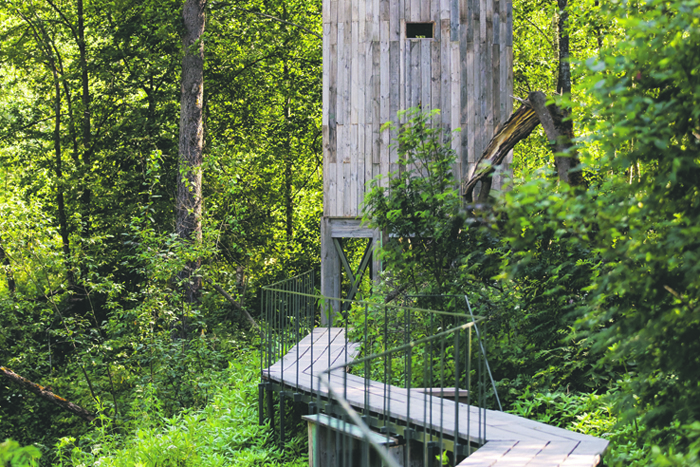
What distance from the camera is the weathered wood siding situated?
34.9ft

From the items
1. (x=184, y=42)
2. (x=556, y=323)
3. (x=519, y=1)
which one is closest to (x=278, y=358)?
(x=556, y=323)

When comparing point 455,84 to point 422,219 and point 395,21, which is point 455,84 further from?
point 422,219

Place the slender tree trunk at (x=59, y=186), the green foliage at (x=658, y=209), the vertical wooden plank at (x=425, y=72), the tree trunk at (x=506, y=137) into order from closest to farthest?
the green foliage at (x=658, y=209) < the tree trunk at (x=506, y=137) < the vertical wooden plank at (x=425, y=72) < the slender tree trunk at (x=59, y=186)

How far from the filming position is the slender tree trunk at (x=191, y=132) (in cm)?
1199

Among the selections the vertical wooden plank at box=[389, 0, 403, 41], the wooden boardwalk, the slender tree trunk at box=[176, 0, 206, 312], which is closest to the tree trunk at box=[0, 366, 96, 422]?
the slender tree trunk at box=[176, 0, 206, 312]

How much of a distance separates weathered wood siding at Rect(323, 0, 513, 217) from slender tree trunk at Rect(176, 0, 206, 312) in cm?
288

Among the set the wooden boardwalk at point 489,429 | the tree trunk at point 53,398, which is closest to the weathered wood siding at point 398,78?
the wooden boardwalk at point 489,429

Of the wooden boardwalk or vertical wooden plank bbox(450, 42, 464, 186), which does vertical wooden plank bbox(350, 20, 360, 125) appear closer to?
vertical wooden plank bbox(450, 42, 464, 186)

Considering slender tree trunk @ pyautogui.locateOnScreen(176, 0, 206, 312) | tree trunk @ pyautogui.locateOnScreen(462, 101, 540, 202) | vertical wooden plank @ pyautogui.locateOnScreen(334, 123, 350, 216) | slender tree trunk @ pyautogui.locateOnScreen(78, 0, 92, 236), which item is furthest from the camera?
slender tree trunk @ pyautogui.locateOnScreen(78, 0, 92, 236)

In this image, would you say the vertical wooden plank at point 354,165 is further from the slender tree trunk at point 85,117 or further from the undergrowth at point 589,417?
the slender tree trunk at point 85,117

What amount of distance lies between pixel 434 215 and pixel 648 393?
14.1 feet

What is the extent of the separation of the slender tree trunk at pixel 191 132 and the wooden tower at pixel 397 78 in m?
2.85

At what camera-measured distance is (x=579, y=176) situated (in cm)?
640

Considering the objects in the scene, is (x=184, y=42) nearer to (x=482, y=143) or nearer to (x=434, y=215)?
(x=482, y=143)
